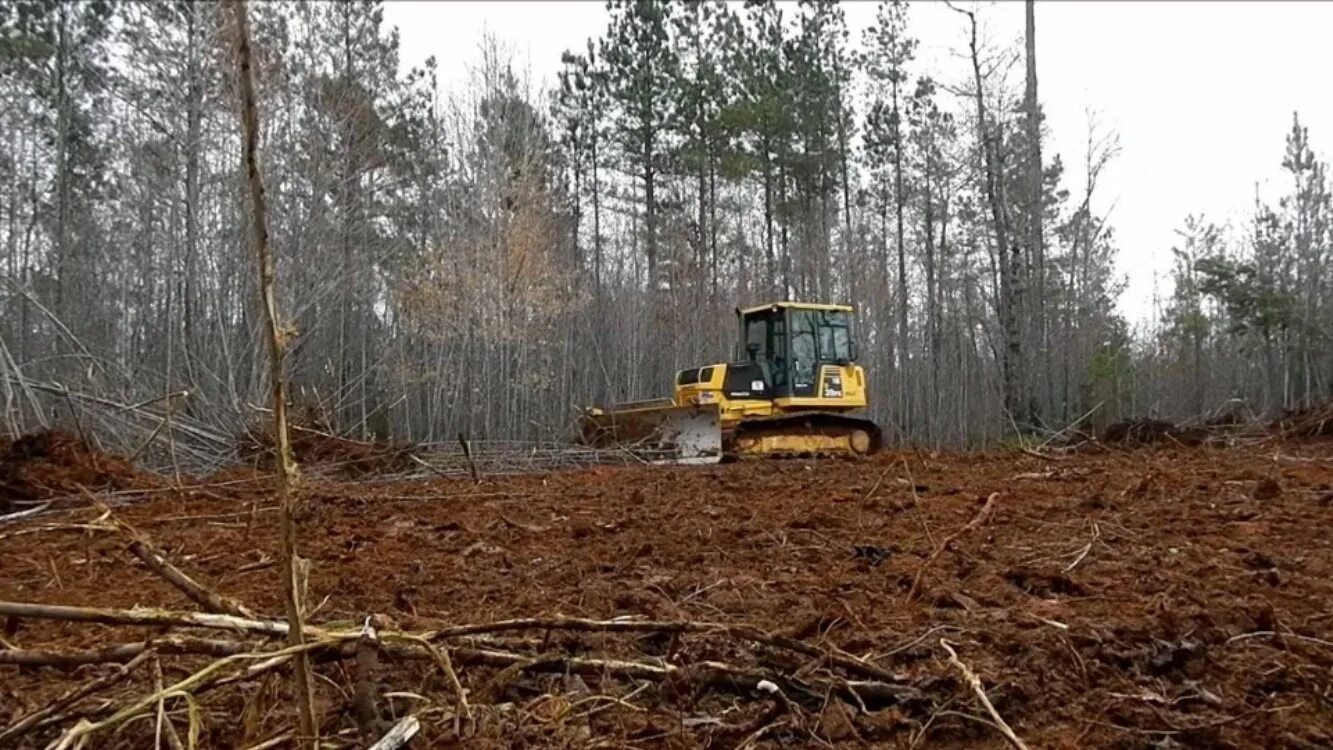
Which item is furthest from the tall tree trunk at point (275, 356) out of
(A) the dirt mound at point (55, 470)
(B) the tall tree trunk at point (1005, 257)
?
(B) the tall tree trunk at point (1005, 257)

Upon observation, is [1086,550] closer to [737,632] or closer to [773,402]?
[737,632]

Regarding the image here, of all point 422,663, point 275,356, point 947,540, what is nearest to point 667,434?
point 947,540

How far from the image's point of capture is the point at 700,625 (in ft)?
7.78

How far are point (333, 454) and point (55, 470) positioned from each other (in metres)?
3.25

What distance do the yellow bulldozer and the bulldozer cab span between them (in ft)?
0.05

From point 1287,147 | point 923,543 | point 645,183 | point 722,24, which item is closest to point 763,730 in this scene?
point 923,543

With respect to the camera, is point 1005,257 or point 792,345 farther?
point 1005,257

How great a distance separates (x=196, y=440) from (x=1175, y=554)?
30.1 ft

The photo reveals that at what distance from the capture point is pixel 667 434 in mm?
12750

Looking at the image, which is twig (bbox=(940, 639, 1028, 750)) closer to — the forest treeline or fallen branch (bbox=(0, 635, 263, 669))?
fallen branch (bbox=(0, 635, 263, 669))

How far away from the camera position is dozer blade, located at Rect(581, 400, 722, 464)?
40.4 feet

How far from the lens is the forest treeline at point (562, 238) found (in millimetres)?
14305

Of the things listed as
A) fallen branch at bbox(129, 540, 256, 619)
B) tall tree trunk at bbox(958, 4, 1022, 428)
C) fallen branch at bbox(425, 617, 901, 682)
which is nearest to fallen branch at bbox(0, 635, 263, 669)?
fallen branch at bbox(129, 540, 256, 619)

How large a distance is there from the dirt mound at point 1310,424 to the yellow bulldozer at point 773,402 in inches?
199
